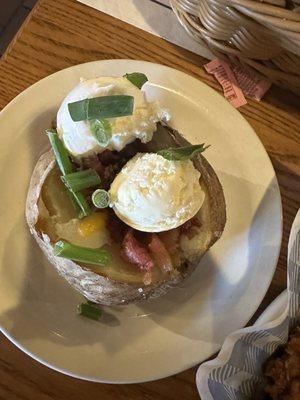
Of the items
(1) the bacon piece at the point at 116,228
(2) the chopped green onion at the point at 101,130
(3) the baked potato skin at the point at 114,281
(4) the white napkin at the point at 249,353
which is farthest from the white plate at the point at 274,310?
(2) the chopped green onion at the point at 101,130

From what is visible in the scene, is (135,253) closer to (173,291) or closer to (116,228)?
(116,228)

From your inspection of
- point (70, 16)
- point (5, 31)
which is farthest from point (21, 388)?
point (5, 31)

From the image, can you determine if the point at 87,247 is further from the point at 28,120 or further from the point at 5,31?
the point at 5,31

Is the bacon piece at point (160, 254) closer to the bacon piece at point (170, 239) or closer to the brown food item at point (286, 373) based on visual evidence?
the bacon piece at point (170, 239)

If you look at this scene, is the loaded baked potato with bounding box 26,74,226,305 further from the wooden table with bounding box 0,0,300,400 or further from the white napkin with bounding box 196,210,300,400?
the wooden table with bounding box 0,0,300,400

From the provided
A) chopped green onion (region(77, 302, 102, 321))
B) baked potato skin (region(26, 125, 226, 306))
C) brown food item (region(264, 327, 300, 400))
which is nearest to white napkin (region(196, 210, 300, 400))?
brown food item (region(264, 327, 300, 400))
